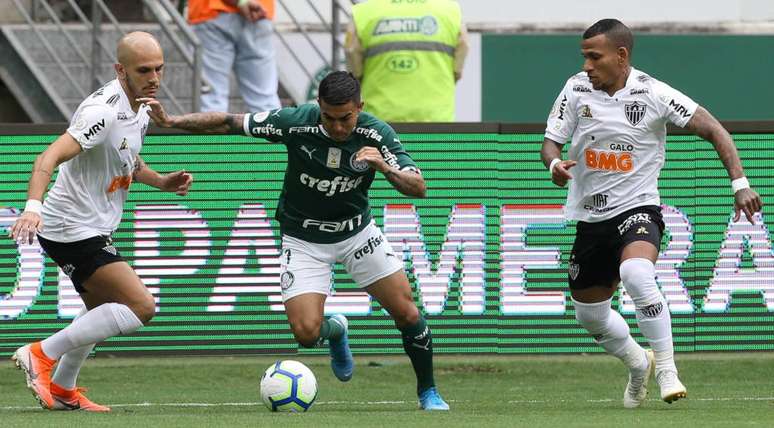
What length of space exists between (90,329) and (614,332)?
3194 mm

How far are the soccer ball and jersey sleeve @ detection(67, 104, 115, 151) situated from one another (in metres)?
1.71

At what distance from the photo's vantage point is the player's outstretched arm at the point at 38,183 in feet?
31.0

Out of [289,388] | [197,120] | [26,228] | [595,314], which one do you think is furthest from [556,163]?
[26,228]

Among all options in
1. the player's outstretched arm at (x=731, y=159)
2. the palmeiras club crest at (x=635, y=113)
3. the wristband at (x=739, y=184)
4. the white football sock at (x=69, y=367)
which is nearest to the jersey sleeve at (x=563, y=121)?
the palmeiras club crest at (x=635, y=113)

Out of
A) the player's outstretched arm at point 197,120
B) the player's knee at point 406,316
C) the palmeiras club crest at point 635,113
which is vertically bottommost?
the player's knee at point 406,316

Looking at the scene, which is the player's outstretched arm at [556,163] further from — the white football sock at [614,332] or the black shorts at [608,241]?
the white football sock at [614,332]

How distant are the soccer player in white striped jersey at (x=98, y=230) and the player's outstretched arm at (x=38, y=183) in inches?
12.8

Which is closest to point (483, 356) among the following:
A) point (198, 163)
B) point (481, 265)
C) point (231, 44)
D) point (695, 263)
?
point (481, 265)

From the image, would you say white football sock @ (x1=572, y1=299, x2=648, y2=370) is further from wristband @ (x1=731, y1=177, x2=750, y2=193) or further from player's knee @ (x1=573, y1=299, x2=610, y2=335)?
wristband @ (x1=731, y1=177, x2=750, y2=193)

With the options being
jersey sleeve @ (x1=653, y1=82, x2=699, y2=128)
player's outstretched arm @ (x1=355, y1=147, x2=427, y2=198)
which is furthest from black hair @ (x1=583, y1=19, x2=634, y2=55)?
player's outstretched arm @ (x1=355, y1=147, x2=427, y2=198)

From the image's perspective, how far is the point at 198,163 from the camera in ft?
45.0

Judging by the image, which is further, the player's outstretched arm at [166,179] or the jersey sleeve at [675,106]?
the player's outstretched arm at [166,179]

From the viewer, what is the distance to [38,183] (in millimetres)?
9867

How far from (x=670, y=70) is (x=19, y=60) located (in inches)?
247
